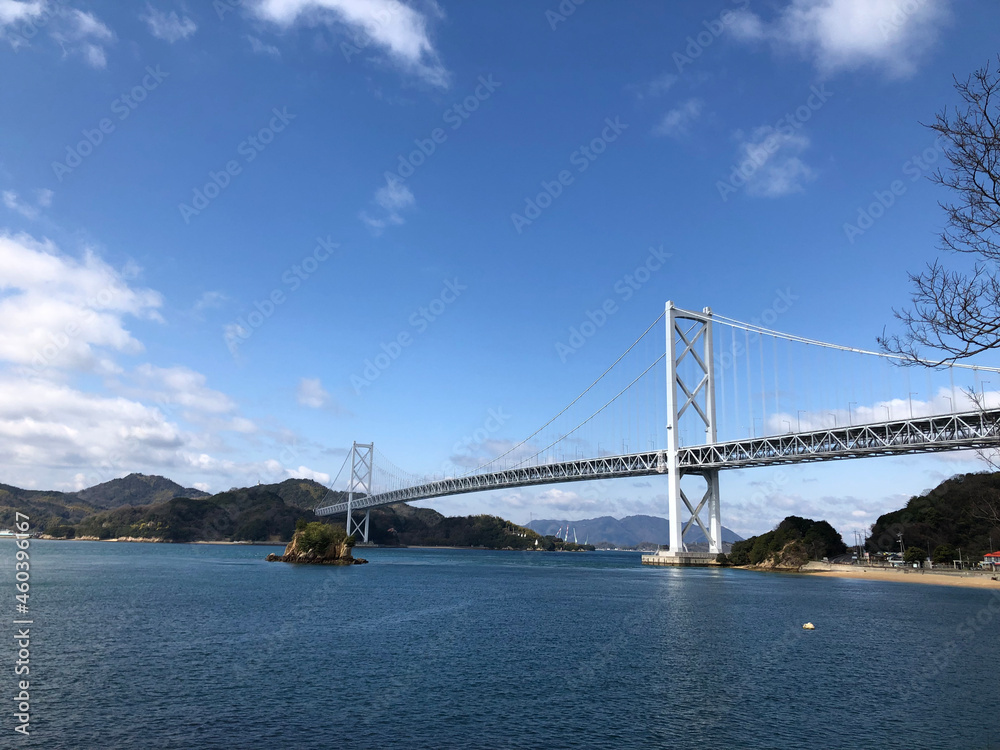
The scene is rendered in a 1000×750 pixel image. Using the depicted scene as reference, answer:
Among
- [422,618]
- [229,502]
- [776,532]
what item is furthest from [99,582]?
[229,502]

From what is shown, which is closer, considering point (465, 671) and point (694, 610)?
point (465, 671)

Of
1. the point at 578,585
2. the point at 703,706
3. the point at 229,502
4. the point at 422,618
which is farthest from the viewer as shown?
the point at 229,502

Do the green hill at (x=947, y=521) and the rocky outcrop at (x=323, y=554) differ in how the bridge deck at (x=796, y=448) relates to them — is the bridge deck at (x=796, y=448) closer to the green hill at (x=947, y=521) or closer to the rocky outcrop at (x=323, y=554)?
the green hill at (x=947, y=521)

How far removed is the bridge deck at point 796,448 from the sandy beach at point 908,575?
10606 millimetres

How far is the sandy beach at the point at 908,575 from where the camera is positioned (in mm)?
49688

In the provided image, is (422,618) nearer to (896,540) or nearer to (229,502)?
(896,540)

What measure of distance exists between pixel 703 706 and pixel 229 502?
203 meters

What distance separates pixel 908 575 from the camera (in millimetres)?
58781

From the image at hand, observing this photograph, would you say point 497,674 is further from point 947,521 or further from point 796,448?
point 947,521

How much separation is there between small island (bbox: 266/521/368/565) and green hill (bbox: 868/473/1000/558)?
2622 inches

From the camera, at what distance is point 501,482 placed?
306 ft

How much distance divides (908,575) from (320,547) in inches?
2329

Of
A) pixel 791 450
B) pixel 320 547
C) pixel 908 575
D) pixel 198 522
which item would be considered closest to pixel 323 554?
pixel 320 547
